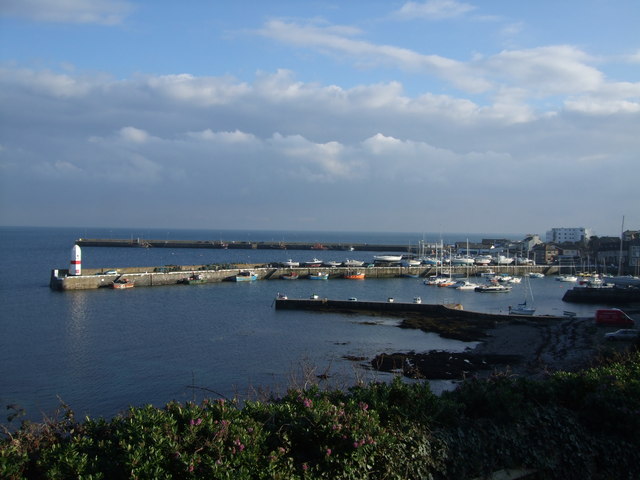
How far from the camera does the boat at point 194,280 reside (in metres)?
56.2

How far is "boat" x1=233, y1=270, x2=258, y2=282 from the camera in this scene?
59.9m

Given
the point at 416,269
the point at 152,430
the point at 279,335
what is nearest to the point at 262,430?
the point at 152,430

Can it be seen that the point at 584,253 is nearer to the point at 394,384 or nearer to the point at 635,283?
the point at 635,283

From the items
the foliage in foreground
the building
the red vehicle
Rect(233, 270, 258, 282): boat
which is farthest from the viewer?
the building

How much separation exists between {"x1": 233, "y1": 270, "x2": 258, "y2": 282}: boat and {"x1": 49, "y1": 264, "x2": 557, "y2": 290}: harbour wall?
63 cm

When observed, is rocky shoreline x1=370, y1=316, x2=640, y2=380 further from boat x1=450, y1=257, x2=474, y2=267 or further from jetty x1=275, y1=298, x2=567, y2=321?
boat x1=450, y1=257, x2=474, y2=267

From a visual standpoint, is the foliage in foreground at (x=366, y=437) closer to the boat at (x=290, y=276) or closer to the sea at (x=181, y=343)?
the sea at (x=181, y=343)

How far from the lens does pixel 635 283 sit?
54.8m

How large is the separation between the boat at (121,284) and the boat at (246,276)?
11.7 m

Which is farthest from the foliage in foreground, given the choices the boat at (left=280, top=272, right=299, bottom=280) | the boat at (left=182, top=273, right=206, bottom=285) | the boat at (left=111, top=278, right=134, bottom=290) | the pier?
the pier

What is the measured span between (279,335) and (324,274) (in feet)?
118

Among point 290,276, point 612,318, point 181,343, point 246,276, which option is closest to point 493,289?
point 290,276

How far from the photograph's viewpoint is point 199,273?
2292 inches

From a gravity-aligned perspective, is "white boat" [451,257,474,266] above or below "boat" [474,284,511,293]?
above
